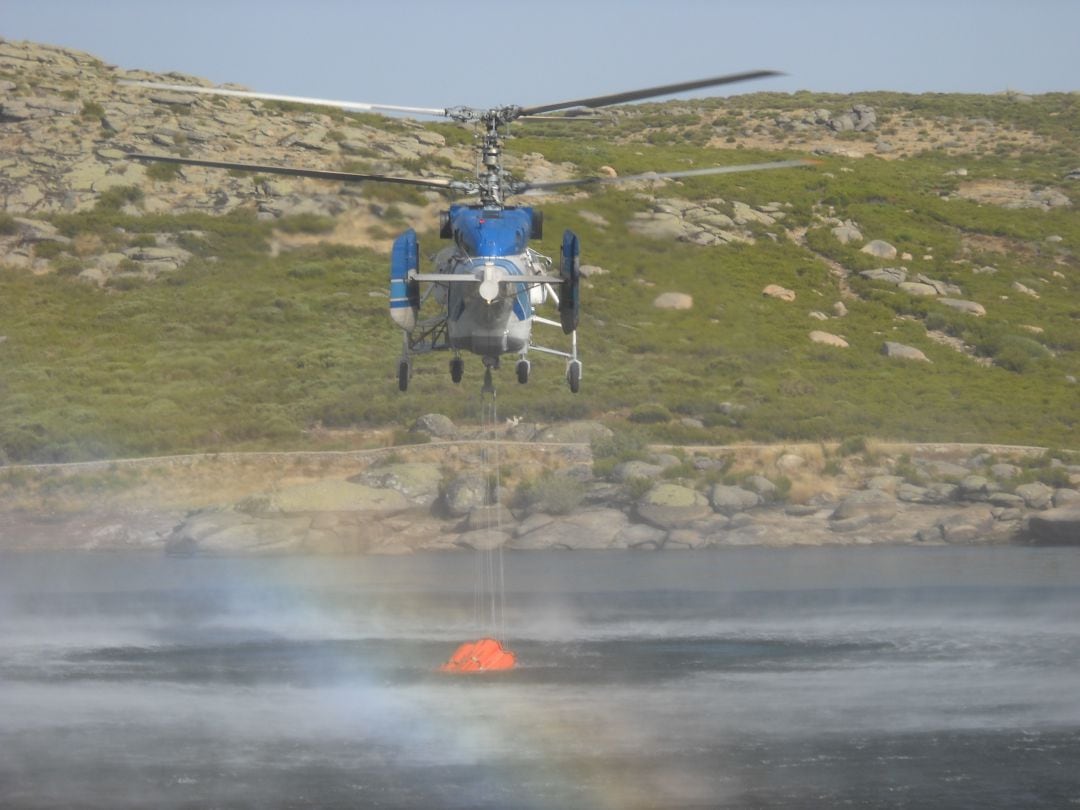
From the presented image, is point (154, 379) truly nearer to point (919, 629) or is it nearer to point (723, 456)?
point (723, 456)

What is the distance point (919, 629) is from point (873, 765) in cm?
2155

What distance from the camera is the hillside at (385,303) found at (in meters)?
98.2

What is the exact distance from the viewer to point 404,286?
140ft

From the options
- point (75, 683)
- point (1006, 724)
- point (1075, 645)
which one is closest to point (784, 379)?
point (1075, 645)

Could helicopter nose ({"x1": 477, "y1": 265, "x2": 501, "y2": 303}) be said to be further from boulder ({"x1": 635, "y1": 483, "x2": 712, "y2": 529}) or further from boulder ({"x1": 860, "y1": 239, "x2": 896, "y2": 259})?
boulder ({"x1": 860, "y1": 239, "x2": 896, "y2": 259})

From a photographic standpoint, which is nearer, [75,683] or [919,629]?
[75,683]

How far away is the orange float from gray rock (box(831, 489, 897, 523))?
32.8 meters

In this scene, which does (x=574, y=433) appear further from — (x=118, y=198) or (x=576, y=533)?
(x=118, y=198)

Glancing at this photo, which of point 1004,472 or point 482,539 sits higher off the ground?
point 1004,472

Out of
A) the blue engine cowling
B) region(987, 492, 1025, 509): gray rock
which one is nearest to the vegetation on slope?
region(987, 492, 1025, 509): gray rock

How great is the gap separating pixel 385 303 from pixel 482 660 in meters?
38.5

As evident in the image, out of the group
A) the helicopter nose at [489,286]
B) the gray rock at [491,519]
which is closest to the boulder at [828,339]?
the gray rock at [491,519]

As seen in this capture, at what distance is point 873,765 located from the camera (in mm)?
63844

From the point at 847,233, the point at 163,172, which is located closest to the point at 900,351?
the point at 847,233
